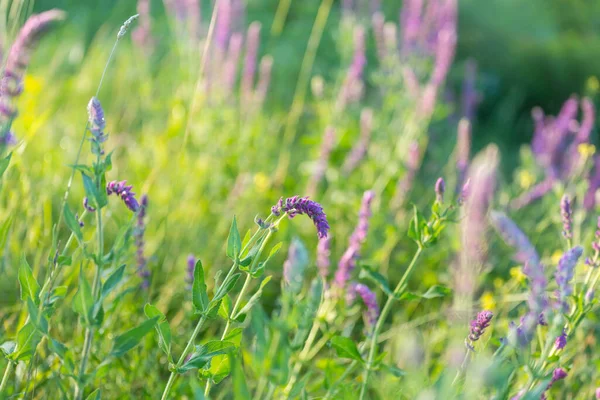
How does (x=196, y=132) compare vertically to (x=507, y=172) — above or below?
above

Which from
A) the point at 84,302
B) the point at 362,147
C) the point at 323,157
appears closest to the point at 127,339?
the point at 84,302

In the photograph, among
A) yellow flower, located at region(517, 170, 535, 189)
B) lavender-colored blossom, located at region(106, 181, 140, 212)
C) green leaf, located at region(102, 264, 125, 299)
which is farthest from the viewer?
yellow flower, located at region(517, 170, 535, 189)

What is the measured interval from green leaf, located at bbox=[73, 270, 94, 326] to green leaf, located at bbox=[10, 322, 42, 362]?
0.58 feet

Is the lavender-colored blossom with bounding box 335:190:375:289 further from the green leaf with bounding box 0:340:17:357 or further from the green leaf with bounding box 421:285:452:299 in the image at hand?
the green leaf with bounding box 0:340:17:357

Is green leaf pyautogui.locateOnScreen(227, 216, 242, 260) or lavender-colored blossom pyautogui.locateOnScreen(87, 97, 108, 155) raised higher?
lavender-colored blossom pyautogui.locateOnScreen(87, 97, 108, 155)

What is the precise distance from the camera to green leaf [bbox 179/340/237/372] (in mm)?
1220

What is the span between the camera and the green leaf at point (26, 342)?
1222mm

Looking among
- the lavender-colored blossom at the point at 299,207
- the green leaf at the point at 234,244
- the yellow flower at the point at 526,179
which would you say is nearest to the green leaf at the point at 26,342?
the green leaf at the point at 234,244

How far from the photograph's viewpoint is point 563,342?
132 cm

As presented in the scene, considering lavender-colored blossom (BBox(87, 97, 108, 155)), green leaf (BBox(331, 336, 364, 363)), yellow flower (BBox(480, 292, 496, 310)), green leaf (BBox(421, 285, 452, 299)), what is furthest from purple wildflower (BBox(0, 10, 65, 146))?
yellow flower (BBox(480, 292, 496, 310))

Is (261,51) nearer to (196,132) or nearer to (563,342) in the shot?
(196,132)

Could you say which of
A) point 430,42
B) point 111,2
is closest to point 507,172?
point 430,42

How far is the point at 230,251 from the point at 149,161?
6.99 ft

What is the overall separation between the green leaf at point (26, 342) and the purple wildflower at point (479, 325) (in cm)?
82
